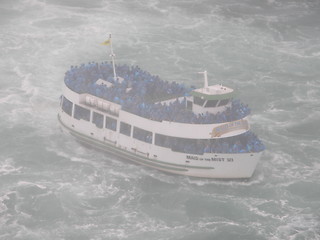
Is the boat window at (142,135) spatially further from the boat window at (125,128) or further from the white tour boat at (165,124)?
the boat window at (125,128)

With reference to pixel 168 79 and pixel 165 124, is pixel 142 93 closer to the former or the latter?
pixel 165 124

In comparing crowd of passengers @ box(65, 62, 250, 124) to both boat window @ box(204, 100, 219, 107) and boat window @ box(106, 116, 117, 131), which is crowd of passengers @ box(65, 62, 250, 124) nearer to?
boat window @ box(204, 100, 219, 107)

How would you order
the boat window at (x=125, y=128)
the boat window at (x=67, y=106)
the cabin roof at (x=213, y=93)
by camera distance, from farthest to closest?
the boat window at (x=67, y=106)
the boat window at (x=125, y=128)
the cabin roof at (x=213, y=93)

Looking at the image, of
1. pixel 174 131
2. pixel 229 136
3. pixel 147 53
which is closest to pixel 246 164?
pixel 229 136

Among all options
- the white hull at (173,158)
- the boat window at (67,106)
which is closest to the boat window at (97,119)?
the white hull at (173,158)

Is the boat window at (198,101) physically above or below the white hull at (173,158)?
above

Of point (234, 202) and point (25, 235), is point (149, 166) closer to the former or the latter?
point (234, 202)
